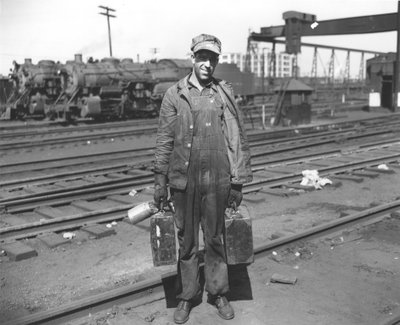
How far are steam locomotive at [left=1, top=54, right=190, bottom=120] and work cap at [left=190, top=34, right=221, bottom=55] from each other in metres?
21.3

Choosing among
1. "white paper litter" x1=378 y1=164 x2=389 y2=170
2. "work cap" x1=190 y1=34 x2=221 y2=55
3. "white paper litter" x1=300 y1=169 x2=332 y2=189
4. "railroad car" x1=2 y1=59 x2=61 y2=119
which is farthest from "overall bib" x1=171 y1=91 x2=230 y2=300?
"railroad car" x1=2 y1=59 x2=61 y2=119

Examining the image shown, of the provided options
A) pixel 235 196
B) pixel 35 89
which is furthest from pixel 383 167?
pixel 35 89

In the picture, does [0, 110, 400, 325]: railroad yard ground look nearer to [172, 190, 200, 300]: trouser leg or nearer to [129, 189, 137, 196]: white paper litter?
[172, 190, 200, 300]: trouser leg

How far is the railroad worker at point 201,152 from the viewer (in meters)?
3.79

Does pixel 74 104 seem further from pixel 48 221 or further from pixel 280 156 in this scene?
pixel 48 221

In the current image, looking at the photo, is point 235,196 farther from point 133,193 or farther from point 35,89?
point 35,89

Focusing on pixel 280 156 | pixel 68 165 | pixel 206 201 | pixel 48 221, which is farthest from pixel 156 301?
pixel 280 156

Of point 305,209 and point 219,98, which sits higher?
point 219,98

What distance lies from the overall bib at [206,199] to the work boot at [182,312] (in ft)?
0.24

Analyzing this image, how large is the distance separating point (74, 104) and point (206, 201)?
2242cm

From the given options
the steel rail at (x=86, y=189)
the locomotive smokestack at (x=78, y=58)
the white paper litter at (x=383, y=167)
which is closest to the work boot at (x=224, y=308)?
the steel rail at (x=86, y=189)

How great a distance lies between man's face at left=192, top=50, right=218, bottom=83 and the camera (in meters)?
3.72

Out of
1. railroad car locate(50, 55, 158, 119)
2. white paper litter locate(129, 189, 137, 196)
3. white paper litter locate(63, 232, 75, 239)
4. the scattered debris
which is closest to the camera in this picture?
the scattered debris

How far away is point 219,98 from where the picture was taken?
12.7 ft
